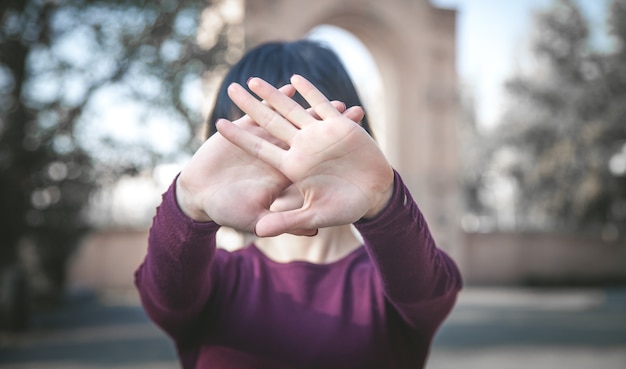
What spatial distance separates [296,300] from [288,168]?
0.58 meters

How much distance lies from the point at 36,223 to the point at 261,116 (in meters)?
9.40

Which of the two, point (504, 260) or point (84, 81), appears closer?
point (84, 81)

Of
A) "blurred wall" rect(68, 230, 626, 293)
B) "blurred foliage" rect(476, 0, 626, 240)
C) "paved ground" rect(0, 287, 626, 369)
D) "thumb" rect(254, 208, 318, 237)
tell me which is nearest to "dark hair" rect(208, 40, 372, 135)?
"thumb" rect(254, 208, 318, 237)

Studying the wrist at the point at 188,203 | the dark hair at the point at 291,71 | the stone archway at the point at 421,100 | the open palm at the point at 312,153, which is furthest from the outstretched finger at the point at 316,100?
the stone archway at the point at 421,100

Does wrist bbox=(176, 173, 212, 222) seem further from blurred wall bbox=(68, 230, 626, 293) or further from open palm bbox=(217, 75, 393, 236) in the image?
blurred wall bbox=(68, 230, 626, 293)

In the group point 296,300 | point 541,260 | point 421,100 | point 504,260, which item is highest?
point 296,300

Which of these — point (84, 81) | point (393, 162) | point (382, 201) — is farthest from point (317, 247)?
point (393, 162)

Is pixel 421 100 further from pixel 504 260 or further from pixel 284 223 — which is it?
pixel 284 223

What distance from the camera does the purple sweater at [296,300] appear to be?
120cm

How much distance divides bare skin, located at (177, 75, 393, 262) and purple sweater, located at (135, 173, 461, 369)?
12cm

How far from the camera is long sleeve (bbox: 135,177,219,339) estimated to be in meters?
1.14

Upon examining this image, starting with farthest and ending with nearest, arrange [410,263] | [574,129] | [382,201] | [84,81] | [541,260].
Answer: [574,129]
[541,260]
[84,81]
[410,263]
[382,201]

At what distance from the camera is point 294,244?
→ 167 centimetres

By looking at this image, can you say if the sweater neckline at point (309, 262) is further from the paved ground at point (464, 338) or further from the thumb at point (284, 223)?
the paved ground at point (464, 338)
